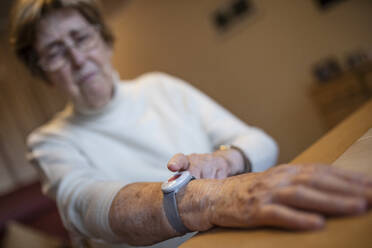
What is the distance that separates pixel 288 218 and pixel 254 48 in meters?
3.63

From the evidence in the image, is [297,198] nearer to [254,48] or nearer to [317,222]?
[317,222]

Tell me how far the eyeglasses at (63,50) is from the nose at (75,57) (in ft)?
0.05

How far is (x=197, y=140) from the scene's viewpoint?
120 centimetres

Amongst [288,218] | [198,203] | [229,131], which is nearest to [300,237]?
[288,218]

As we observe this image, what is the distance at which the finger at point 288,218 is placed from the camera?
36cm

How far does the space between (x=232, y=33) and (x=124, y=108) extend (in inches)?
118

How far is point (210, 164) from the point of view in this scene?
739 millimetres

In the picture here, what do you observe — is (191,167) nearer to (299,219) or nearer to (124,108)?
(299,219)

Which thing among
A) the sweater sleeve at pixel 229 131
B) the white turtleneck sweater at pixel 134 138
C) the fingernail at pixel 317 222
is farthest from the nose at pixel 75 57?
the fingernail at pixel 317 222

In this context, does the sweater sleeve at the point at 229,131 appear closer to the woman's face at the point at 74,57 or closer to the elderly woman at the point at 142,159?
the elderly woman at the point at 142,159

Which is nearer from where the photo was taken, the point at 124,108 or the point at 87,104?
the point at 87,104

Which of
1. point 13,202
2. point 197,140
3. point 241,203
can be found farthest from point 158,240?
point 13,202

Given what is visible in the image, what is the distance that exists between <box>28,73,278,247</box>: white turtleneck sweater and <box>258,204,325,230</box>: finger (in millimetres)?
516

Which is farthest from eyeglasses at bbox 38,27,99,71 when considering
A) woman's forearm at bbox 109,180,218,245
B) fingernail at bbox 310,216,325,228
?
fingernail at bbox 310,216,325,228
